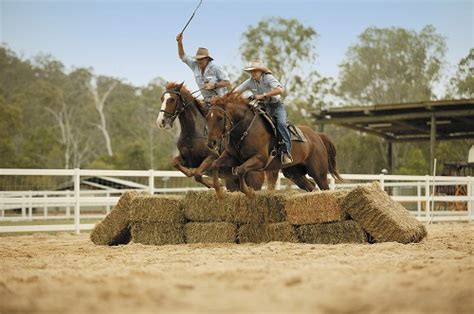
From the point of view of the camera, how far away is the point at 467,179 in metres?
20.2

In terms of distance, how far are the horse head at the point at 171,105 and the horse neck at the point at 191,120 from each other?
3.5 inches

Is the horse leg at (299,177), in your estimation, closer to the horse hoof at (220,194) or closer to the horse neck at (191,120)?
the horse neck at (191,120)

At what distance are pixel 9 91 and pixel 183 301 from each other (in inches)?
2063

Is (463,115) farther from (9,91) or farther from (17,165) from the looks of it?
(9,91)

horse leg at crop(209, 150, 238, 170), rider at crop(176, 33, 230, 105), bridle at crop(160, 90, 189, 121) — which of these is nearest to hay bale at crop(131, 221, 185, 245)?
horse leg at crop(209, 150, 238, 170)

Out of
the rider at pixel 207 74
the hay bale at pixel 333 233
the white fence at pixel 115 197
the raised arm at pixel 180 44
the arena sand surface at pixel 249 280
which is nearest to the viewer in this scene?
the arena sand surface at pixel 249 280

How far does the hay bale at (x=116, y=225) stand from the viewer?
11.4m

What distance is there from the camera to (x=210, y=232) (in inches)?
434

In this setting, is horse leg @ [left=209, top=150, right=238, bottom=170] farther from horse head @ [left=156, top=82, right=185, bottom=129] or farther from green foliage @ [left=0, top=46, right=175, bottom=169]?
green foliage @ [left=0, top=46, right=175, bottom=169]

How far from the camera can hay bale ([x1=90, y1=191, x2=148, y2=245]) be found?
11.4 meters

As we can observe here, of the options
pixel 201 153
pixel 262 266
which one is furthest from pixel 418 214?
pixel 262 266

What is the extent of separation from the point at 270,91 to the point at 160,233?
279 centimetres

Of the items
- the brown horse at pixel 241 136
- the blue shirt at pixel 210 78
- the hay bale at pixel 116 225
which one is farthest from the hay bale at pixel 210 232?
the blue shirt at pixel 210 78

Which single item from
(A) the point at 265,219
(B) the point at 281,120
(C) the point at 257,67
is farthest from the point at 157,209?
(C) the point at 257,67
